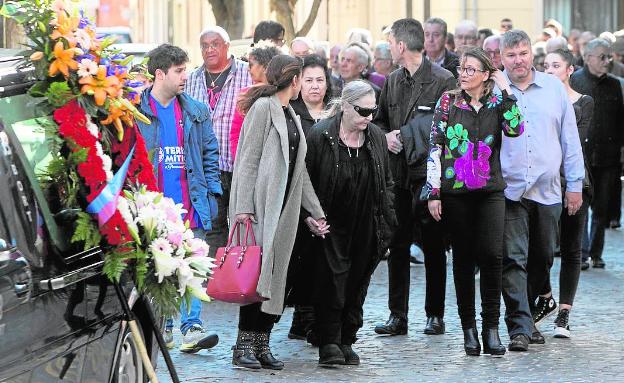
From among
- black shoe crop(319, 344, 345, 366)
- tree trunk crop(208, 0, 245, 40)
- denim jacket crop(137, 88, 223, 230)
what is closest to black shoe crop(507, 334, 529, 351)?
black shoe crop(319, 344, 345, 366)

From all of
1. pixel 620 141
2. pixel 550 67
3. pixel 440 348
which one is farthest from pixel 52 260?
pixel 620 141

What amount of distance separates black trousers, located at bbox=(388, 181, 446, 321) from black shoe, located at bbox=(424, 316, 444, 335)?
0.04 meters

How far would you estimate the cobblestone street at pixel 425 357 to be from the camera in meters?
8.94

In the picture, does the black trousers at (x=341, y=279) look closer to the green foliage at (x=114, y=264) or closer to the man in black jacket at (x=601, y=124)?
the green foliage at (x=114, y=264)

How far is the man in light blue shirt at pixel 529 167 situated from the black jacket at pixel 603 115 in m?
4.74

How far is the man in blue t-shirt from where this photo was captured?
975cm

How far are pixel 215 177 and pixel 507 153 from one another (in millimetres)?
1908

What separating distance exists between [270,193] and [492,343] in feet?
5.75

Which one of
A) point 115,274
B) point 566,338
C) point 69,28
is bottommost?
point 566,338

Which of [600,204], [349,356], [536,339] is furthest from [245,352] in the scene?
[600,204]

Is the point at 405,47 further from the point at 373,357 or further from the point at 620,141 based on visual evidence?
the point at 620,141

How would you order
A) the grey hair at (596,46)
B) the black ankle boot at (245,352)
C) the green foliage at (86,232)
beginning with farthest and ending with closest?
the grey hair at (596,46) → the black ankle boot at (245,352) → the green foliage at (86,232)

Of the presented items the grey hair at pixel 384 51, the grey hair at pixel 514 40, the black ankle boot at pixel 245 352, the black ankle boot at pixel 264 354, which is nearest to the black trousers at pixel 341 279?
the black ankle boot at pixel 264 354

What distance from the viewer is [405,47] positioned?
10.6 meters
